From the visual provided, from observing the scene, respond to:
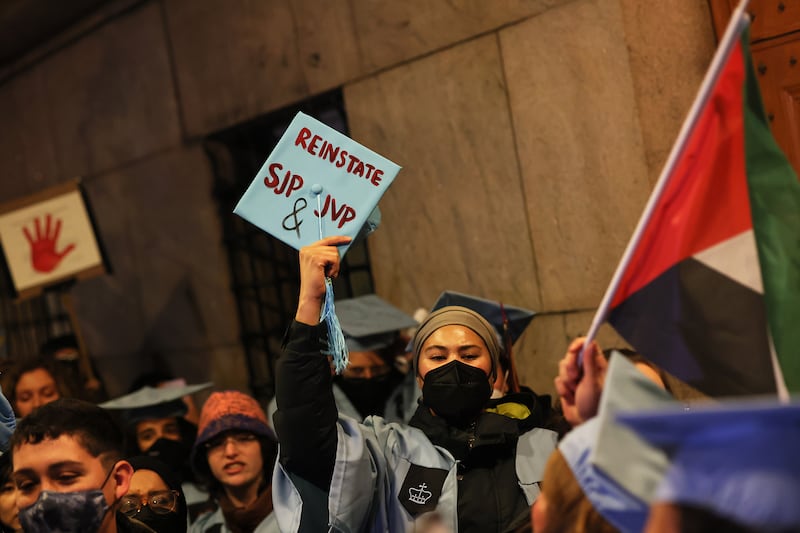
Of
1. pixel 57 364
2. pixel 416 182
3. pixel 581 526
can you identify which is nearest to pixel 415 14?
pixel 416 182

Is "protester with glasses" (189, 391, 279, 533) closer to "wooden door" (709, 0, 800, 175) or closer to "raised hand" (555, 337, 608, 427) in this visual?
"raised hand" (555, 337, 608, 427)

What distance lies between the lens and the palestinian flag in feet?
6.69

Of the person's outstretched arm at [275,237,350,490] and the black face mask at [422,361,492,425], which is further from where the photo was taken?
the black face mask at [422,361,492,425]

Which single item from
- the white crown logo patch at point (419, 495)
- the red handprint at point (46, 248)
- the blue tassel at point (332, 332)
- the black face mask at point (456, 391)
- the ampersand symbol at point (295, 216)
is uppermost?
the red handprint at point (46, 248)

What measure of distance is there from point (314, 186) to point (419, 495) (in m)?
1.11

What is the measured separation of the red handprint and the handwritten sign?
393 cm

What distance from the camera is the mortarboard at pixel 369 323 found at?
4.40m

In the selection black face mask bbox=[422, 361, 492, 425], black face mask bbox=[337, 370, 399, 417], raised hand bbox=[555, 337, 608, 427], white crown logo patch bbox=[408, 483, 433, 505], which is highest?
raised hand bbox=[555, 337, 608, 427]

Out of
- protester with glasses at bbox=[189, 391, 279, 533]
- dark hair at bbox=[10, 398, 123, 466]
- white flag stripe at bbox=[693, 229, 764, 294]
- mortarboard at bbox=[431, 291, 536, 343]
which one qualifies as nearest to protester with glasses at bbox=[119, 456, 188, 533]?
protester with glasses at bbox=[189, 391, 279, 533]

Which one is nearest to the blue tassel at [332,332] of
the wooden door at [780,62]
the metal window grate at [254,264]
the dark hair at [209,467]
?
the dark hair at [209,467]

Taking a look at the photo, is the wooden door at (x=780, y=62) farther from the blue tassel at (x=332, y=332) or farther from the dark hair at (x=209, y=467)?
the dark hair at (x=209, y=467)

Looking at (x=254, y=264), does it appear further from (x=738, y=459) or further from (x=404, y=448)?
(x=738, y=459)

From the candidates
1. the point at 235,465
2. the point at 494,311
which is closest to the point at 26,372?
the point at 235,465

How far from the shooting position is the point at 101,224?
7801mm
